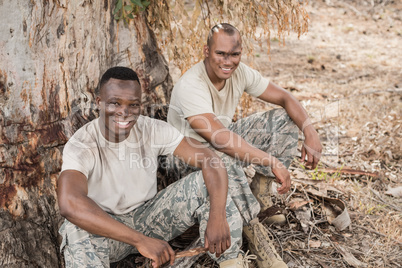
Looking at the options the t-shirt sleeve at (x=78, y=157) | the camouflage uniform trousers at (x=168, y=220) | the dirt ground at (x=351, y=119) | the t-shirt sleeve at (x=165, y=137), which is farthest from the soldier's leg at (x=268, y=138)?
the t-shirt sleeve at (x=78, y=157)

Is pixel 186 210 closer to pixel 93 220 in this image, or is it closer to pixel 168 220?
pixel 168 220

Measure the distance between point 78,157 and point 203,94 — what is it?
981 mm

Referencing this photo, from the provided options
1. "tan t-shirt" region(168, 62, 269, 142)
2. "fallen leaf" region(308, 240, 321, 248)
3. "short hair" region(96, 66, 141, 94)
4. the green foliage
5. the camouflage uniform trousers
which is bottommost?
"fallen leaf" region(308, 240, 321, 248)

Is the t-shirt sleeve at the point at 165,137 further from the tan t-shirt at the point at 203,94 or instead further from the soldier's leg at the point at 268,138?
the soldier's leg at the point at 268,138

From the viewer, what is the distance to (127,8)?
274cm

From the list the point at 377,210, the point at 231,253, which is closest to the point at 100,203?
the point at 231,253

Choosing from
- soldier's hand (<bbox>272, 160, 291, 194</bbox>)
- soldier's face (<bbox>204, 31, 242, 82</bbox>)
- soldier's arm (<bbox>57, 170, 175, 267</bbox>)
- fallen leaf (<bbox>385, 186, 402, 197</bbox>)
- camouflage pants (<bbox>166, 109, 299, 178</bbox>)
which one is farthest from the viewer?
fallen leaf (<bbox>385, 186, 402, 197</bbox>)

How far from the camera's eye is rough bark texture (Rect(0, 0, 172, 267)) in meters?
2.45

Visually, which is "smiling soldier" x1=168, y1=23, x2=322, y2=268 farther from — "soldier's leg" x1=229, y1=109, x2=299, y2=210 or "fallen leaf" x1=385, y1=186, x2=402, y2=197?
"fallen leaf" x1=385, y1=186, x2=402, y2=197

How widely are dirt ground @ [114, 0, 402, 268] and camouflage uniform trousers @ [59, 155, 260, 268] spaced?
38cm

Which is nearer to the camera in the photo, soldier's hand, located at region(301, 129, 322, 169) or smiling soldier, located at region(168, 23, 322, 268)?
smiling soldier, located at region(168, 23, 322, 268)

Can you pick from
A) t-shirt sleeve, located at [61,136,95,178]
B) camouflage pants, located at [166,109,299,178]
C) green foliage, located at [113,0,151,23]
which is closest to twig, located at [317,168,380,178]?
camouflage pants, located at [166,109,299,178]

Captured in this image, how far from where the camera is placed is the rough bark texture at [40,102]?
8.04 ft

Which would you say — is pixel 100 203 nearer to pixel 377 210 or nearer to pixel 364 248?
pixel 364 248
